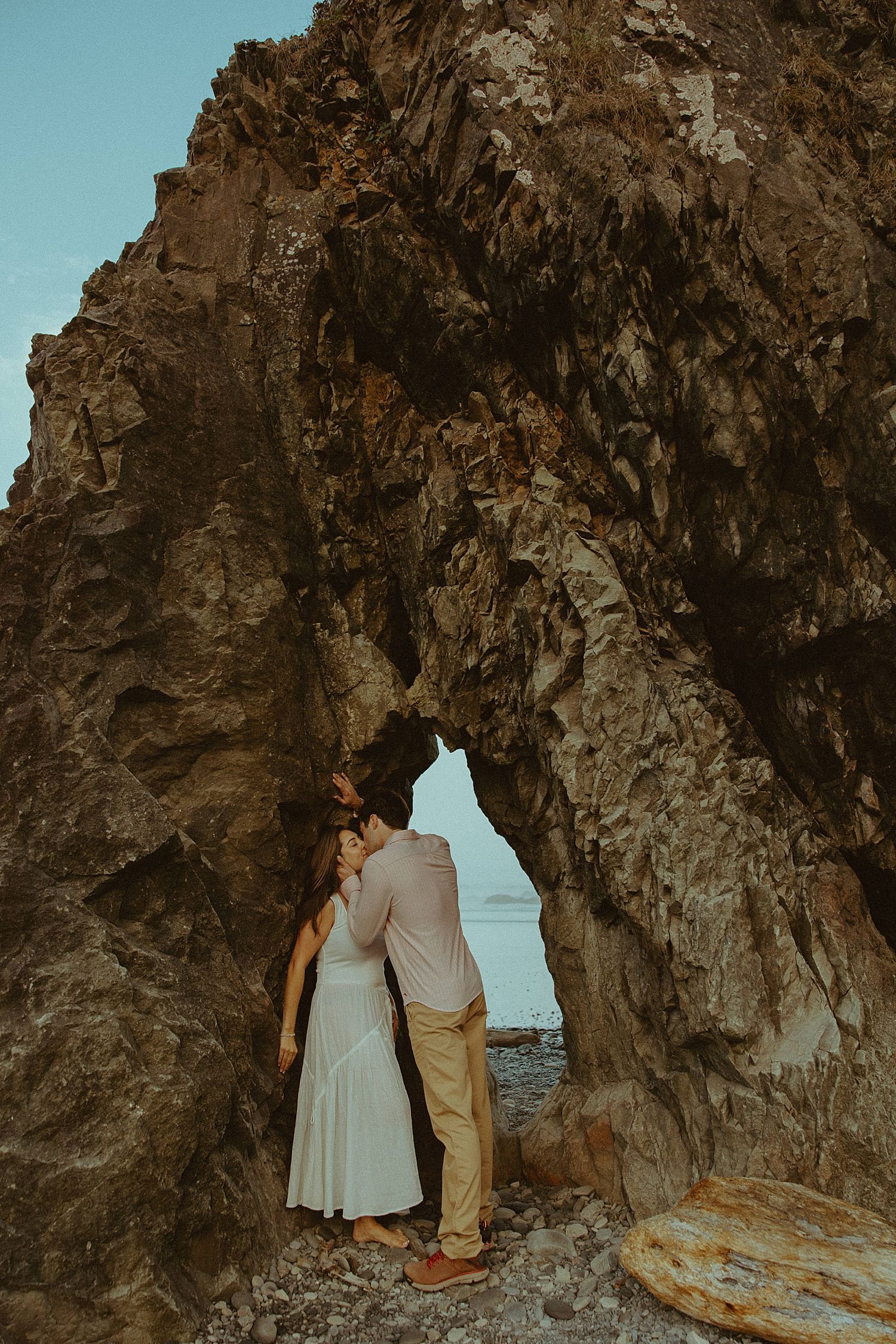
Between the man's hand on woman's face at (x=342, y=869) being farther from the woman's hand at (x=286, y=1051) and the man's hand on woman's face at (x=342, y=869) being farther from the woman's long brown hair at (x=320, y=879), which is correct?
the woman's hand at (x=286, y=1051)

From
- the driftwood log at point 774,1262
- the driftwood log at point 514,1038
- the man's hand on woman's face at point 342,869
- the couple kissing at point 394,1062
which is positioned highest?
the man's hand on woman's face at point 342,869

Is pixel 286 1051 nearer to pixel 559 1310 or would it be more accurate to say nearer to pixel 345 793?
pixel 345 793

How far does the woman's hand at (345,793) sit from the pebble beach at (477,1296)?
296 centimetres

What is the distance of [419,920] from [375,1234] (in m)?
2.09

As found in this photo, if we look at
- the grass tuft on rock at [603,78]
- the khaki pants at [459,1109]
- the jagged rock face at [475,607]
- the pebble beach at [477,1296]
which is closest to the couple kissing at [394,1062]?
the khaki pants at [459,1109]

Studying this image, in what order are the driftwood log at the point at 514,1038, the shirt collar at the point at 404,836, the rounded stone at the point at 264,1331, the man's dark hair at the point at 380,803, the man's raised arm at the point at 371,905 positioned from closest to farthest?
1. the rounded stone at the point at 264,1331
2. the man's raised arm at the point at 371,905
3. the shirt collar at the point at 404,836
4. the man's dark hair at the point at 380,803
5. the driftwood log at the point at 514,1038

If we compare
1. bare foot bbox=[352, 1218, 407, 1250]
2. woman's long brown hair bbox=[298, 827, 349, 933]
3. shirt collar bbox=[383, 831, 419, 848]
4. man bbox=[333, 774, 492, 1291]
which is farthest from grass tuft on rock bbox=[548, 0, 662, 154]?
bare foot bbox=[352, 1218, 407, 1250]

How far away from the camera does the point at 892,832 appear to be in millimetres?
6422

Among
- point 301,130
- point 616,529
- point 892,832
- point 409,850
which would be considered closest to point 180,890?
point 409,850

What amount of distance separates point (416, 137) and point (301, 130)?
1.43m

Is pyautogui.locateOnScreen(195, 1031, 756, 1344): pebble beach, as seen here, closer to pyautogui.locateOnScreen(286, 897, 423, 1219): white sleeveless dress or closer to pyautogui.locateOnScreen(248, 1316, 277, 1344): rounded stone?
pyautogui.locateOnScreen(248, 1316, 277, 1344): rounded stone

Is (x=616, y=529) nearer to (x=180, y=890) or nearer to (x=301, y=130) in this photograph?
(x=180, y=890)

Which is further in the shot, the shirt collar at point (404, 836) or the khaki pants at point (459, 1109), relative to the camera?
the shirt collar at point (404, 836)

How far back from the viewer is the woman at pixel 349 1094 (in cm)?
564
